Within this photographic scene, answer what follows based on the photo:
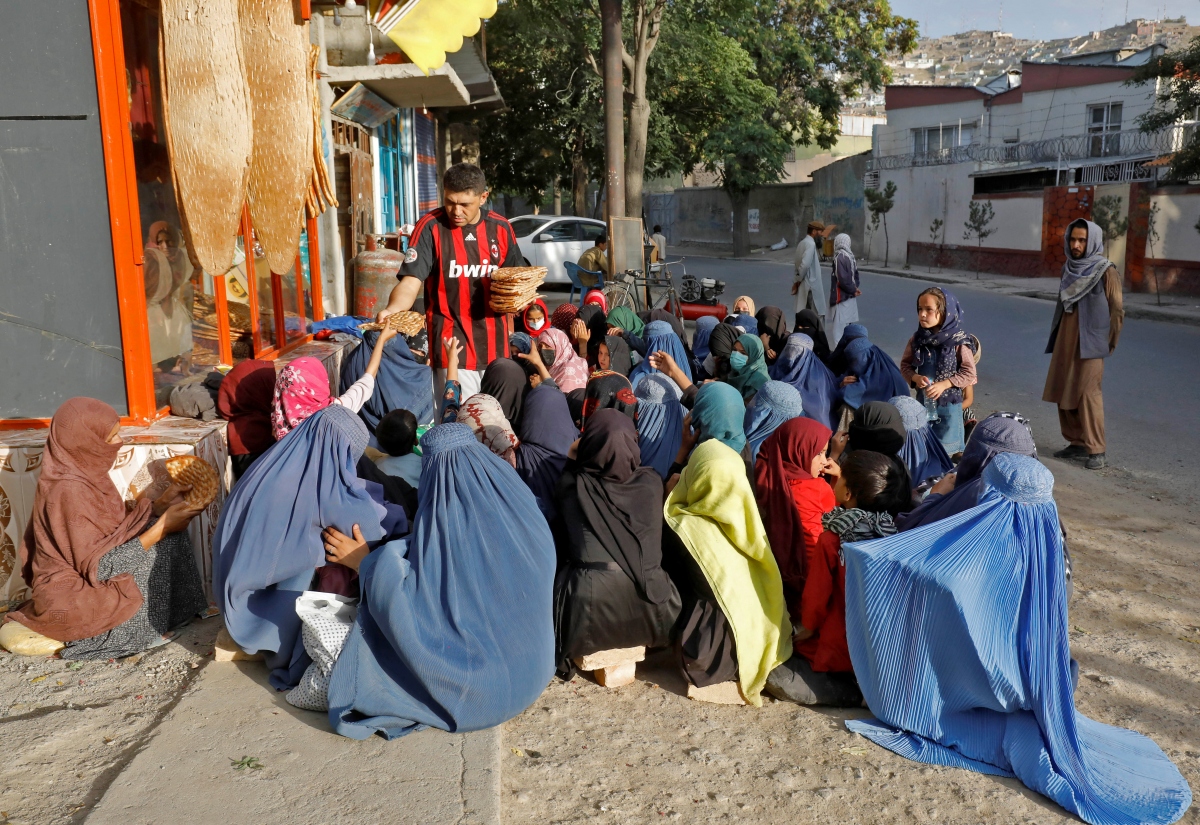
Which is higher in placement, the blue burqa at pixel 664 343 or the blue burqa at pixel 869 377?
the blue burqa at pixel 664 343

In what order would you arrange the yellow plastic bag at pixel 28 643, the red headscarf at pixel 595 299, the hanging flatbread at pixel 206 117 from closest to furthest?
the yellow plastic bag at pixel 28 643, the hanging flatbread at pixel 206 117, the red headscarf at pixel 595 299

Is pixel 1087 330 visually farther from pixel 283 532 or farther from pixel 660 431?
pixel 283 532

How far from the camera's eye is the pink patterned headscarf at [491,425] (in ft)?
12.9

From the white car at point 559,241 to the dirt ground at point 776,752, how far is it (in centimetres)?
1282

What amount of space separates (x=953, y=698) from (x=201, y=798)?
208cm

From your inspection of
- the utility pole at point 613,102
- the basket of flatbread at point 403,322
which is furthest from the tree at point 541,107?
the basket of flatbread at point 403,322

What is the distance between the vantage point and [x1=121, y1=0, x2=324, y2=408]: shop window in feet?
12.6

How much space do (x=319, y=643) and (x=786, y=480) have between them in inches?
64.6

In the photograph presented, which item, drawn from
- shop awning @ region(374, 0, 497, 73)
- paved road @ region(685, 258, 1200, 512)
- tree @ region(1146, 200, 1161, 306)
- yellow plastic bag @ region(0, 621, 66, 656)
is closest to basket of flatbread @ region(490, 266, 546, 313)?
yellow plastic bag @ region(0, 621, 66, 656)

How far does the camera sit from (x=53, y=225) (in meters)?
3.72

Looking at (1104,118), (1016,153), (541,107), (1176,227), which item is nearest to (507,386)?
(1176,227)

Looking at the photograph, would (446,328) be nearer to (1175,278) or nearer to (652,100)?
(1175,278)

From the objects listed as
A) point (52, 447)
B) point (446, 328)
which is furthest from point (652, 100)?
point (52, 447)

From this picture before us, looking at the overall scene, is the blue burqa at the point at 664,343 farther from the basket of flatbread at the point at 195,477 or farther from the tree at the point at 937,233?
the tree at the point at 937,233
